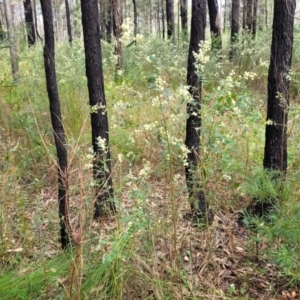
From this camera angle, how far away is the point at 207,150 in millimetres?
2994

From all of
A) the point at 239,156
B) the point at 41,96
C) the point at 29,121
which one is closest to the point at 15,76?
the point at 41,96

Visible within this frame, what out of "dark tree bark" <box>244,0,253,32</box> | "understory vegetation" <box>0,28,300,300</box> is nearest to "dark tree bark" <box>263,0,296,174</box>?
"understory vegetation" <box>0,28,300,300</box>

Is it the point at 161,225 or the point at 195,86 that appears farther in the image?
the point at 195,86

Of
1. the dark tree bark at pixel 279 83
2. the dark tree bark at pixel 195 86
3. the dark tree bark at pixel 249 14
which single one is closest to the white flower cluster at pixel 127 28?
the dark tree bark at pixel 195 86

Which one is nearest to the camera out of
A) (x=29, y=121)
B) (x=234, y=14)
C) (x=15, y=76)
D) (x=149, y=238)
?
(x=149, y=238)

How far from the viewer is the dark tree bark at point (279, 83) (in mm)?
3314

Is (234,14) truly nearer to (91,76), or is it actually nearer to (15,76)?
(15,76)

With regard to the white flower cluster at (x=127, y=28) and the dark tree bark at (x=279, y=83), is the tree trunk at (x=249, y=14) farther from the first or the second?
the white flower cluster at (x=127, y=28)

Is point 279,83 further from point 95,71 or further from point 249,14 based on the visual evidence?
point 249,14

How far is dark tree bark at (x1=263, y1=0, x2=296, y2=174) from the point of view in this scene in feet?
10.9

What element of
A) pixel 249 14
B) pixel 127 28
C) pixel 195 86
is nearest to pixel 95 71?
pixel 195 86

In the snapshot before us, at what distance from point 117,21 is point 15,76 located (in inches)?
125

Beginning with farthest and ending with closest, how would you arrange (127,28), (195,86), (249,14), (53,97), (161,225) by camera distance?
(249,14) → (53,97) → (195,86) → (161,225) → (127,28)

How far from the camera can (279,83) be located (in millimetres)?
3383
